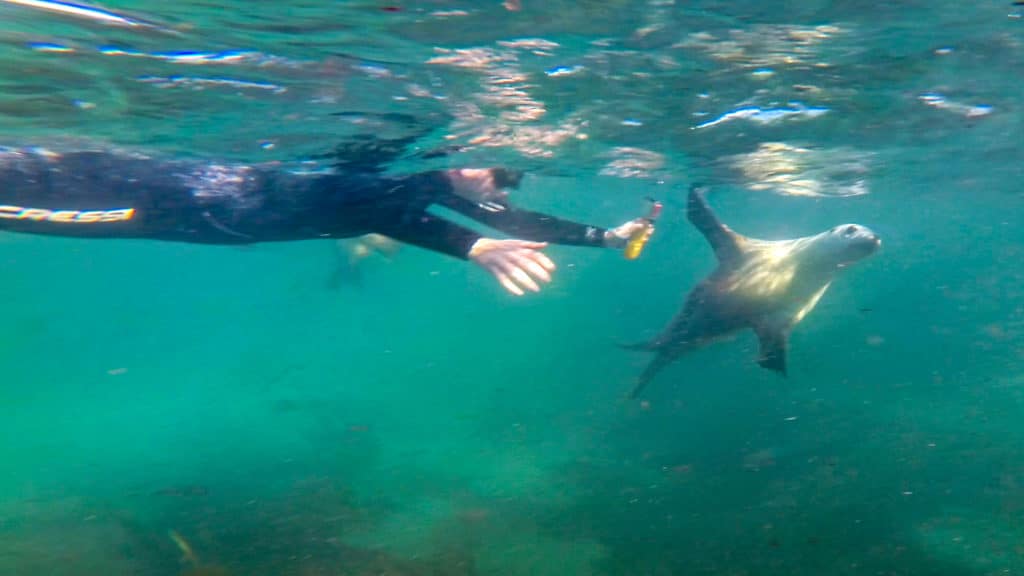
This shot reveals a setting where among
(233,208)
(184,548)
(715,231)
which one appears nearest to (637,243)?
(233,208)

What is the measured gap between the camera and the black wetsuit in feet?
23.1

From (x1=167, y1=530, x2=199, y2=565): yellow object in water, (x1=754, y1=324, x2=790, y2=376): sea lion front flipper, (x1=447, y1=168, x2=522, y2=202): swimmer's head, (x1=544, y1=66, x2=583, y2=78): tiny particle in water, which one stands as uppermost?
(x1=544, y1=66, x2=583, y2=78): tiny particle in water

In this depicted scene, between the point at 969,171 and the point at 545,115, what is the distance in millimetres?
17556

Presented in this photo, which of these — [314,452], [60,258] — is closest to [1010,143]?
[314,452]

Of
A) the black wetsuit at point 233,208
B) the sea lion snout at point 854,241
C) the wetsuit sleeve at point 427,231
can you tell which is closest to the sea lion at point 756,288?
the sea lion snout at point 854,241

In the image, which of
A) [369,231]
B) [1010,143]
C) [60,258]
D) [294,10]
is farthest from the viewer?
[60,258]

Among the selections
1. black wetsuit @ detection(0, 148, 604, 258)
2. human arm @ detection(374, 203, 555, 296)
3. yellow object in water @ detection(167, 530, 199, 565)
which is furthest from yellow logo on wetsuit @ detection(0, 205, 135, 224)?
yellow object in water @ detection(167, 530, 199, 565)

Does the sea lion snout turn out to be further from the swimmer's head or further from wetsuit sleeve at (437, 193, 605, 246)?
the swimmer's head

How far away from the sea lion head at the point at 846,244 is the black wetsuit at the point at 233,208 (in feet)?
17.0

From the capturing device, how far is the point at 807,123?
41.3 feet

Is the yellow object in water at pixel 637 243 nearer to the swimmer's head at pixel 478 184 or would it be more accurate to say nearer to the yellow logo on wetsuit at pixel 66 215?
the swimmer's head at pixel 478 184

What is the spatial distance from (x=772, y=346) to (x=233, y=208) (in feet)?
30.1

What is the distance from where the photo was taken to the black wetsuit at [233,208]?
7051mm

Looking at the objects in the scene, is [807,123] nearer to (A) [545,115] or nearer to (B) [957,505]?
(A) [545,115]
